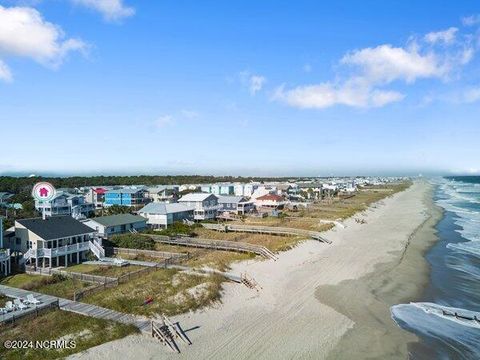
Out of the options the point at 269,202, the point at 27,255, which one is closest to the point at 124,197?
the point at 269,202

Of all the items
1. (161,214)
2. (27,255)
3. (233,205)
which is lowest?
(27,255)

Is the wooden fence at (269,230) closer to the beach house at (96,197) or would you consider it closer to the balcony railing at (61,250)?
the balcony railing at (61,250)

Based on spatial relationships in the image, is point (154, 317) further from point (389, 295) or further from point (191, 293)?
point (389, 295)

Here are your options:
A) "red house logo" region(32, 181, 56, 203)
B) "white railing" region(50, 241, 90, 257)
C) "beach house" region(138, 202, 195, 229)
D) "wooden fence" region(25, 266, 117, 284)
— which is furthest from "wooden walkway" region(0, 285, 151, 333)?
"beach house" region(138, 202, 195, 229)

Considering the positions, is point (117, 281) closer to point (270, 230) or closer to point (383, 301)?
point (383, 301)

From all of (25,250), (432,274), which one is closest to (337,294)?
(432,274)

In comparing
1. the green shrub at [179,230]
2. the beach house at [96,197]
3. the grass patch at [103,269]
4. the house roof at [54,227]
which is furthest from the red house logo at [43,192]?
the beach house at [96,197]
